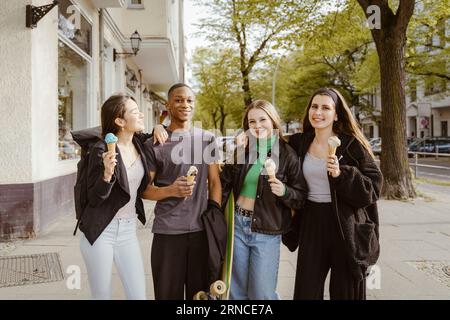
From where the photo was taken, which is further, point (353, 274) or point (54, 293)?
point (54, 293)

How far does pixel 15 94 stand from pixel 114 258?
14.6 feet

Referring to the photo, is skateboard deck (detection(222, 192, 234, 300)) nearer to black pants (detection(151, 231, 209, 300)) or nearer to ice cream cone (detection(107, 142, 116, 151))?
black pants (detection(151, 231, 209, 300))

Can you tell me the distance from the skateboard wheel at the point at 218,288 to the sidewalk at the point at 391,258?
142 cm

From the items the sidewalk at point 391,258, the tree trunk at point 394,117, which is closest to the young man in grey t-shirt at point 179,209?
the sidewalk at point 391,258

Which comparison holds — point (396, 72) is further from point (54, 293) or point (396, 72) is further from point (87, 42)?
point (54, 293)

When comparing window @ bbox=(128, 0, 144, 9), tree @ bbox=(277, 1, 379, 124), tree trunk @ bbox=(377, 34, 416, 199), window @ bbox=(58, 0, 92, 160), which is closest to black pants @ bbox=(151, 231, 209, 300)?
window @ bbox=(58, 0, 92, 160)

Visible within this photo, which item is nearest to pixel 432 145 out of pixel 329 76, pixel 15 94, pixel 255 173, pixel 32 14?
pixel 329 76

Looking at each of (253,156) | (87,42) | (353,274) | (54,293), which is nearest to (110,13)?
(87,42)

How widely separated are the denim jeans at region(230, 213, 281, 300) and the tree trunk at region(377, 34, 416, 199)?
8152 millimetres

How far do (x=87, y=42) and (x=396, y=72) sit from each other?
22.9 ft

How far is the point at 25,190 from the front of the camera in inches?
255

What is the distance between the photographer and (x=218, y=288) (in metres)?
2.99

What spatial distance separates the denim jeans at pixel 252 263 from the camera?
122 inches

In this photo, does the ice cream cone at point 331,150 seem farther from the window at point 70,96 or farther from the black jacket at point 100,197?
the window at point 70,96
